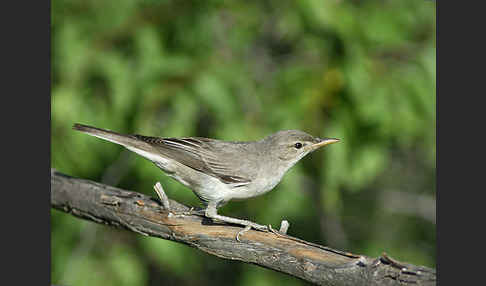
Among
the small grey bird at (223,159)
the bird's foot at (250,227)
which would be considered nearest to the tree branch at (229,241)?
the bird's foot at (250,227)

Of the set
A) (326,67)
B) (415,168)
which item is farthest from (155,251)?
(415,168)

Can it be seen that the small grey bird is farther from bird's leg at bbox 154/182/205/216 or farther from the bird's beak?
bird's leg at bbox 154/182/205/216

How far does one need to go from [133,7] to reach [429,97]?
1934 mm

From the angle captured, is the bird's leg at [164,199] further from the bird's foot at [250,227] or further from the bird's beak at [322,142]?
the bird's beak at [322,142]

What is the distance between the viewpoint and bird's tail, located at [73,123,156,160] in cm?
268

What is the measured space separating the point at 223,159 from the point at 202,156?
0.12m

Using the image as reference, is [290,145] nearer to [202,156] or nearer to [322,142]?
[322,142]

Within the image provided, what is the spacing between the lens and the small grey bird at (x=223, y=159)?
2818 millimetres

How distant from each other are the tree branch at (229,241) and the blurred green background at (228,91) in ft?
1.84

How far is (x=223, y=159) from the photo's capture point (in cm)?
297

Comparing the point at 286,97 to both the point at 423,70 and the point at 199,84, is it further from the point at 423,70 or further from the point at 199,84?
the point at 423,70

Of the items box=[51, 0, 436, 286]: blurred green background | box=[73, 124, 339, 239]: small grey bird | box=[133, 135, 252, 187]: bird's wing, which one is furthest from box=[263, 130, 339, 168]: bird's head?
box=[51, 0, 436, 286]: blurred green background

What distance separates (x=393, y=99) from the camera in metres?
3.25

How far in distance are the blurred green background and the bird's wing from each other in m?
0.23
